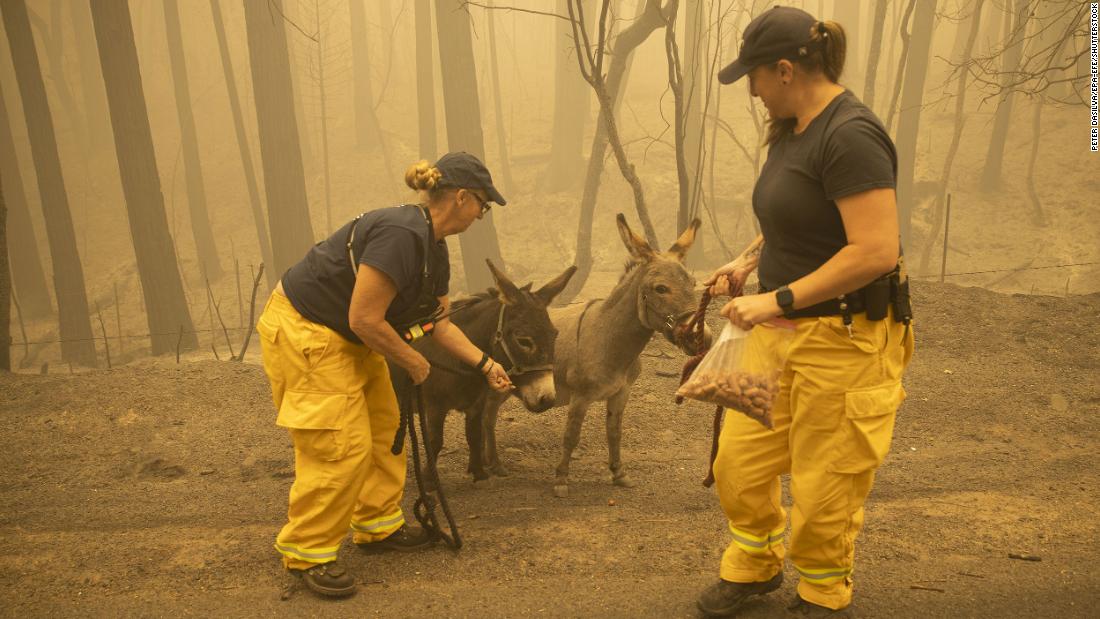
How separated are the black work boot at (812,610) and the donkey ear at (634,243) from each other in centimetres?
242

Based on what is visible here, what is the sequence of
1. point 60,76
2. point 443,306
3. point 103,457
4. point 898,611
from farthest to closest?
point 60,76
point 103,457
point 443,306
point 898,611

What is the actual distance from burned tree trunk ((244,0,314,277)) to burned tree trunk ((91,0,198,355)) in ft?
7.49

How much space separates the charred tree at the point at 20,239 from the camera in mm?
18547

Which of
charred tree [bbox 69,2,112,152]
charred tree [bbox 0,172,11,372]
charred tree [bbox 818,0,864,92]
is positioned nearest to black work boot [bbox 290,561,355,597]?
charred tree [bbox 0,172,11,372]

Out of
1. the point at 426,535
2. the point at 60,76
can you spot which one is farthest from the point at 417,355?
the point at 60,76

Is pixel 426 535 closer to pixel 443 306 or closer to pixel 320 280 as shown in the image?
pixel 443 306

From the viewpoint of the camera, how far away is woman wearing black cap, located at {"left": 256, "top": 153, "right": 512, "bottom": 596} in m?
3.94

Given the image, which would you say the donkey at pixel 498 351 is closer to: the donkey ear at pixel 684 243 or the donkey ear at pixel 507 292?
the donkey ear at pixel 507 292

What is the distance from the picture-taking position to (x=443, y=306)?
4.54 metres

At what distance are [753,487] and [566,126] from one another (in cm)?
2183

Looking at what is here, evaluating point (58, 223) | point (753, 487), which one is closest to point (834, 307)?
point (753, 487)

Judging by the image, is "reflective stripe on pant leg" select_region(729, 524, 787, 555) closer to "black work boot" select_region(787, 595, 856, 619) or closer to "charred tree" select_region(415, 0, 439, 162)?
"black work boot" select_region(787, 595, 856, 619)

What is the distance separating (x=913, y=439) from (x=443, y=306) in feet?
15.0

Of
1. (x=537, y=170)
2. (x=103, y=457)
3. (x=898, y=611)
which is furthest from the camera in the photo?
(x=537, y=170)
